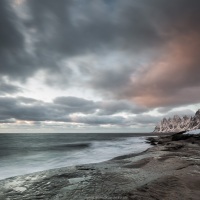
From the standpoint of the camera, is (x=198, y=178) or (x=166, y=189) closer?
(x=166, y=189)

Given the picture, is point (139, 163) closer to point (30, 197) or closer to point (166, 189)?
point (166, 189)

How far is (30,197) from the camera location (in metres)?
5.99

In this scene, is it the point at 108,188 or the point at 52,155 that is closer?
the point at 108,188

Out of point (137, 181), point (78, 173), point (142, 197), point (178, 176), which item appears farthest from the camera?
point (78, 173)

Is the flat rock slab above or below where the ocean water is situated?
above

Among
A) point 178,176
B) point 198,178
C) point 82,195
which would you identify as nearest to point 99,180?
point 82,195

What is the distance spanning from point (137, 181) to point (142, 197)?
1.86 metres

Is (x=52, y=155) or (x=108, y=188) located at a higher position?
(x=108, y=188)

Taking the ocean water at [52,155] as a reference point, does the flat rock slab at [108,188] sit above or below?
above

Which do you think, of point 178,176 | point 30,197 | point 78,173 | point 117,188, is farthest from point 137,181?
point 30,197

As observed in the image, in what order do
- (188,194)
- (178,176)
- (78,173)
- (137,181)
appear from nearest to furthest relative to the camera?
(188,194), (137,181), (178,176), (78,173)

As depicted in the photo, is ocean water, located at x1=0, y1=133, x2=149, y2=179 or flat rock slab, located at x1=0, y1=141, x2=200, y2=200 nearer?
flat rock slab, located at x1=0, y1=141, x2=200, y2=200

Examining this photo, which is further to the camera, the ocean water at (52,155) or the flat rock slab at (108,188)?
Answer: the ocean water at (52,155)

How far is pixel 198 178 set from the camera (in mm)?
7711
